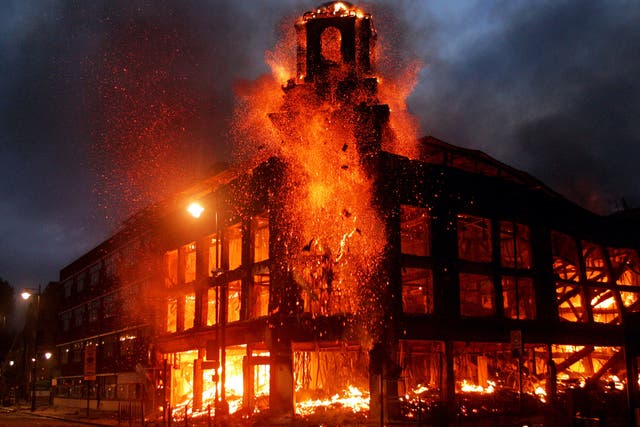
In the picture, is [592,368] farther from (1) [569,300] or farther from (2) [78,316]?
(2) [78,316]

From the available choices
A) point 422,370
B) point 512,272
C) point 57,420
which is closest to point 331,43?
point 512,272

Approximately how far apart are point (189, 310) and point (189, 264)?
3009mm

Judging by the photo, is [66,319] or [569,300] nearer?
[569,300]

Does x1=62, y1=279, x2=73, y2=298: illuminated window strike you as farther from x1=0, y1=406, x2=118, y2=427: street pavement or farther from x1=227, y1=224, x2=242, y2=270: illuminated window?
x1=227, y1=224, x2=242, y2=270: illuminated window

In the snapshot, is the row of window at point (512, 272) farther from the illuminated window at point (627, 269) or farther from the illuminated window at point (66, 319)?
the illuminated window at point (66, 319)

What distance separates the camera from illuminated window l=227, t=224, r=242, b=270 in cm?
3591

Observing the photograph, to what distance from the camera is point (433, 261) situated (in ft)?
97.8

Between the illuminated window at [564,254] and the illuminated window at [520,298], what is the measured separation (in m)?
2.64

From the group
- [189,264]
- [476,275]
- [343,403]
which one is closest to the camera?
[343,403]

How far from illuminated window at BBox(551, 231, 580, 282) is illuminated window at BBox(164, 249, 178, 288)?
23717 millimetres

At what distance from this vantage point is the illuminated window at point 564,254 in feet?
120

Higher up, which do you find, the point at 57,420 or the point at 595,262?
the point at 595,262

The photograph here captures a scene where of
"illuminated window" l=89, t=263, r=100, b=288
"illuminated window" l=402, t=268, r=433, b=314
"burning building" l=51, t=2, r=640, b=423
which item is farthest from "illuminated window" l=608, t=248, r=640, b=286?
"illuminated window" l=89, t=263, r=100, b=288

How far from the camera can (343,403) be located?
27547 millimetres
